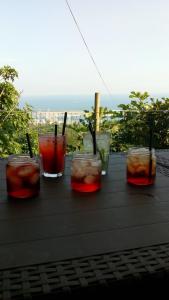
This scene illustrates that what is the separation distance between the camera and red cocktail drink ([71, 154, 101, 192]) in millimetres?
962

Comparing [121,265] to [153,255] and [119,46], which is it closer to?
[153,255]

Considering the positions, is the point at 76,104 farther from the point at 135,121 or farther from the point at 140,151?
the point at 140,151

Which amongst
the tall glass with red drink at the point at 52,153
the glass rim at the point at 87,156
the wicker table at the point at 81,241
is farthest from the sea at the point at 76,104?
the wicker table at the point at 81,241

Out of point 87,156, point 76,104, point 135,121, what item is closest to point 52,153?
point 87,156

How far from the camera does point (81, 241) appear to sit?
2.14 ft

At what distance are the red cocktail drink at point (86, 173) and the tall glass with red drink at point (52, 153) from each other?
5.8 inches

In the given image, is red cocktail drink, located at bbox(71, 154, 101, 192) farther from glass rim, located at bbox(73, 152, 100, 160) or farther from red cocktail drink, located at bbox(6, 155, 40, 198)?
red cocktail drink, located at bbox(6, 155, 40, 198)

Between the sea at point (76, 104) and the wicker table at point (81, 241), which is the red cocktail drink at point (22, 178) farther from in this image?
the sea at point (76, 104)

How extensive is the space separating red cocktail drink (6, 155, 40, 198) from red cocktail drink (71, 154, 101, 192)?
0.11m

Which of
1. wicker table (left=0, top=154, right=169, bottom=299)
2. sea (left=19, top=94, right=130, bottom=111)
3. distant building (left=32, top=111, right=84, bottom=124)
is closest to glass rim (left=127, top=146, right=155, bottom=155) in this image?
wicker table (left=0, top=154, right=169, bottom=299)

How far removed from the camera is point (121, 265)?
1.86 ft

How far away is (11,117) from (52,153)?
8.62ft

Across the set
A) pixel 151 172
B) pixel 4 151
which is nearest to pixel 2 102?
pixel 4 151

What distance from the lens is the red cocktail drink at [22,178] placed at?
0.91m
